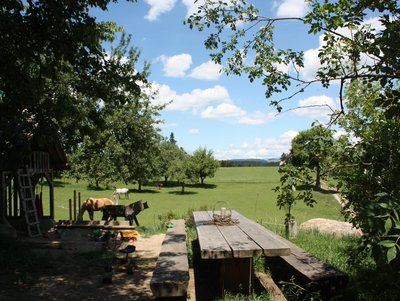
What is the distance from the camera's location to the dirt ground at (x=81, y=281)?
21.0ft

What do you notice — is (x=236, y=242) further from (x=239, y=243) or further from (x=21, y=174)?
(x=21, y=174)

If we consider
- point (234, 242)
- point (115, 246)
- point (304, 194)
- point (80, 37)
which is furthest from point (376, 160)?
point (115, 246)

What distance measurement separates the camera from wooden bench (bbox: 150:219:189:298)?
14.3 feet

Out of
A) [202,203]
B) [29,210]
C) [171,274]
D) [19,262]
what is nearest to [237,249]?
[171,274]

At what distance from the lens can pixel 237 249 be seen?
497 centimetres

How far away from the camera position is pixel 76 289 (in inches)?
268

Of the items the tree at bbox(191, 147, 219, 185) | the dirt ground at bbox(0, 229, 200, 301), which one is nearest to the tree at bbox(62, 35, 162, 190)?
the dirt ground at bbox(0, 229, 200, 301)

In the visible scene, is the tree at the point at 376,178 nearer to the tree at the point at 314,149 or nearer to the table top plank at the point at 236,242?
the tree at the point at 314,149

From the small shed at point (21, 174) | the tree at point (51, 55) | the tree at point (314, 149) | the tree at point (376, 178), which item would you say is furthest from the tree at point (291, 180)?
the small shed at point (21, 174)

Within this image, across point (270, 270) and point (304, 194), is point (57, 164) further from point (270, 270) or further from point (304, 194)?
point (304, 194)

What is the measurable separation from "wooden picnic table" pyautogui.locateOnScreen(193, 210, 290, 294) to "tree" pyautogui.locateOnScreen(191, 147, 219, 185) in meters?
41.3

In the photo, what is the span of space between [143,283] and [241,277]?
238 centimetres

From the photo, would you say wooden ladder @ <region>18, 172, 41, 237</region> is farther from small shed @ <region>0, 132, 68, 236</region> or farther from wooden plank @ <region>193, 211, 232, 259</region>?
wooden plank @ <region>193, 211, 232, 259</region>

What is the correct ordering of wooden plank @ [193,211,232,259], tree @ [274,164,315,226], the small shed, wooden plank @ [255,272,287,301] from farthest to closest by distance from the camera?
the small shed
wooden plank @ [255,272,287,301]
wooden plank @ [193,211,232,259]
tree @ [274,164,315,226]
